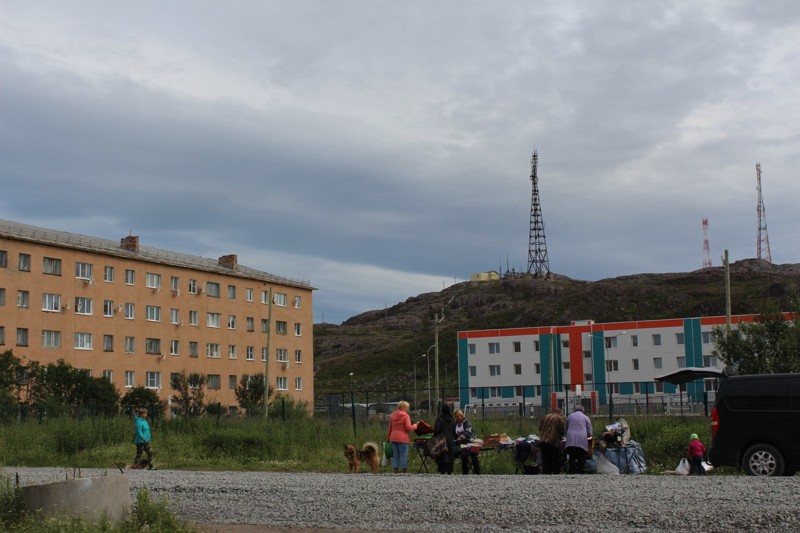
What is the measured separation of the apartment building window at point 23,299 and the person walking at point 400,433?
2068 inches

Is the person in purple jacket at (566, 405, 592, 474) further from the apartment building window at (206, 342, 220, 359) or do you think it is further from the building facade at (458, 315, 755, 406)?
the building facade at (458, 315, 755, 406)

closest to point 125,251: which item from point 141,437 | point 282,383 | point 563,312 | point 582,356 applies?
point 282,383

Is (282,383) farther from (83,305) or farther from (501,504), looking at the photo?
(501,504)

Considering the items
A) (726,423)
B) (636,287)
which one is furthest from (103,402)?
(636,287)

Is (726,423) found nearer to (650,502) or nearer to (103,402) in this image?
(650,502)

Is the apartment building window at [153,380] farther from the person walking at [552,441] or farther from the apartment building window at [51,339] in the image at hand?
the person walking at [552,441]

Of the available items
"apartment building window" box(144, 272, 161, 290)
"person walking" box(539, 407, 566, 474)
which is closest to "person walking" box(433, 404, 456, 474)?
"person walking" box(539, 407, 566, 474)

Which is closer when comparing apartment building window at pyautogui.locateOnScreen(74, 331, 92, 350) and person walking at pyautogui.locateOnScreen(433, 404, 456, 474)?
person walking at pyautogui.locateOnScreen(433, 404, 456, 474)

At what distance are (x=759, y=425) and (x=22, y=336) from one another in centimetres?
5983

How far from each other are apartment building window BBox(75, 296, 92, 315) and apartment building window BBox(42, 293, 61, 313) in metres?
1.52

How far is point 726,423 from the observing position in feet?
61.5

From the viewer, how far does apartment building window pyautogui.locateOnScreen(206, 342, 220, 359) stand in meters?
84.4

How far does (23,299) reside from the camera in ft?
225

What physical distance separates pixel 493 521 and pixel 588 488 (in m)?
3.00
